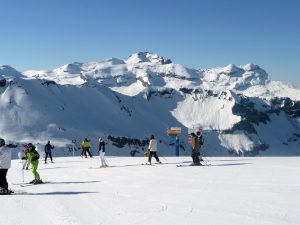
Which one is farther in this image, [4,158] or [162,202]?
[4,158]

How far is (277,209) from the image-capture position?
39.2ft

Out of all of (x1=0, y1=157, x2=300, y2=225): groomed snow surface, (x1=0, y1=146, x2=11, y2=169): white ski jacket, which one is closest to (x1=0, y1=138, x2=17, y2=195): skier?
(x1=0, y1=146, x2=11, y2=169): white ski jacket

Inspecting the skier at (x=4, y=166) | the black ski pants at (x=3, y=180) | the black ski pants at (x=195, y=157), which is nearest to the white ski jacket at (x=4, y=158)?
the skier at (x=4, y=166)

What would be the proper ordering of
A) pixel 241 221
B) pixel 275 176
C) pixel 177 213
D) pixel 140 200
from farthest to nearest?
pixel 275 176 → pixel 140 200 → pixel 177 213 → pixel 241 221

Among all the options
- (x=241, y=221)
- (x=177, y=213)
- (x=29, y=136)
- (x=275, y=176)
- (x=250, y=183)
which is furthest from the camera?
(x=29, y=136)

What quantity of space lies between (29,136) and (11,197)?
18493 centimetres

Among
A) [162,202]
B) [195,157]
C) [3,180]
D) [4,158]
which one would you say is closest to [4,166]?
[4,158]

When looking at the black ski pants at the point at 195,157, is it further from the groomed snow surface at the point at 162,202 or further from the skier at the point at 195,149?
the groomed snow surface at the point at 162,202

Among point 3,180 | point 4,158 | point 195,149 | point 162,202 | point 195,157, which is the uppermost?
point 195,149

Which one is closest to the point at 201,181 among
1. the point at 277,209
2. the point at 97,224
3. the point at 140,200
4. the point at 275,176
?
the point at 275,176

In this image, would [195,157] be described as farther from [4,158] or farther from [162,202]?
[162,202]

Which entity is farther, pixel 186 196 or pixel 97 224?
pixel 186 196

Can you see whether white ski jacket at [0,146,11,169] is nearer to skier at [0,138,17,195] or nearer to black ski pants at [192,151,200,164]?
skier at [0,138,17,195]

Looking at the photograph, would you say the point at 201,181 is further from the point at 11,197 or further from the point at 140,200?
the point at 11,197
